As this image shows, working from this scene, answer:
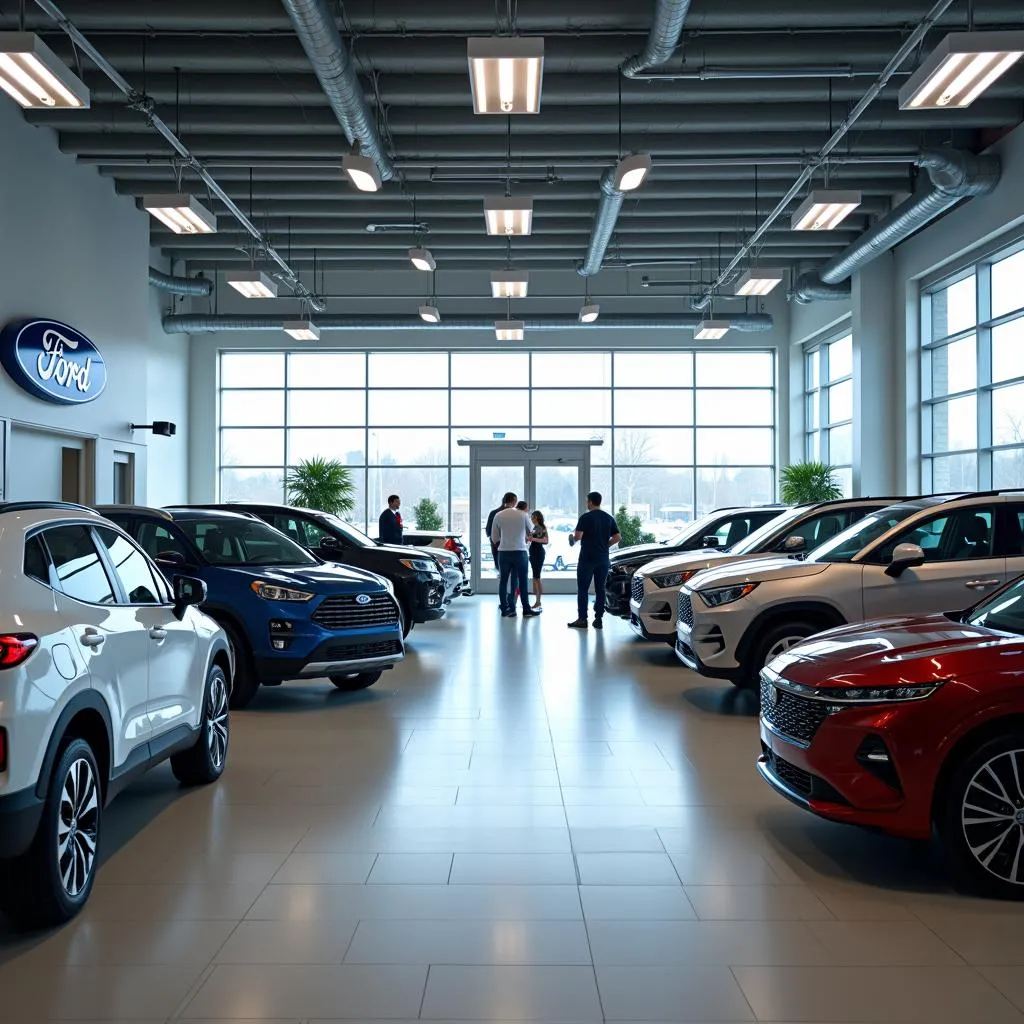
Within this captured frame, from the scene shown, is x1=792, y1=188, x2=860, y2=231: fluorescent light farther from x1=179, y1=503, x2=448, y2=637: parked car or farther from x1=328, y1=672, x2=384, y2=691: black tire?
x1=328, y1=672, x2=384, y2=691: black tire

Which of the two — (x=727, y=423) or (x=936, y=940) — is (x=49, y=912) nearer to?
(x=936, y=940)

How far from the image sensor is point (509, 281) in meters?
15.3

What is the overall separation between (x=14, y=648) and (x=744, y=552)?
8.06 m

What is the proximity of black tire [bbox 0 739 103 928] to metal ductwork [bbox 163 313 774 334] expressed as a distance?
1692cm

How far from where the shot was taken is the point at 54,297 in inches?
525

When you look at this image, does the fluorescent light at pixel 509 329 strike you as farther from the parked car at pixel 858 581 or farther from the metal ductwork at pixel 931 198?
the parked car at pixel 858 581

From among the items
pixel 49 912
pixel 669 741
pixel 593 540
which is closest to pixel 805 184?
pixel 593 540

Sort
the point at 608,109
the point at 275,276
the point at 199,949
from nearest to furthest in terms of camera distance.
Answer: the point at 199,949 → the point at 608,109 → the point at 275,276

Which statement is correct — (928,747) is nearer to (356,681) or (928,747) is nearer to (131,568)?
(131,568)

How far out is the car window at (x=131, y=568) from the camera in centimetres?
490

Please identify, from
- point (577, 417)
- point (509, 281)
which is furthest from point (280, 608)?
point (577, 417)

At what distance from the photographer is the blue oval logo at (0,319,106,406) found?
39.8 feet

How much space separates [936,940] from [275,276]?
19.0 m

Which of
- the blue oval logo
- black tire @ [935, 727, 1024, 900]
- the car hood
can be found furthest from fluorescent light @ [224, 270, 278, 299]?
black tire @ [935, 727, 1024, 900]
